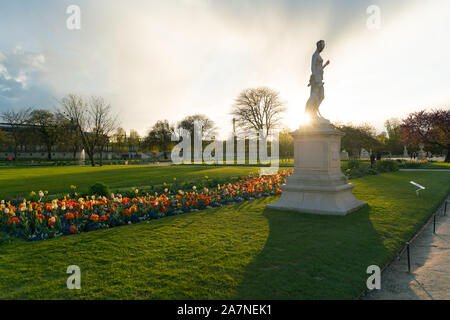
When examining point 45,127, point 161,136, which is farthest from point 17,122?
point 161,136

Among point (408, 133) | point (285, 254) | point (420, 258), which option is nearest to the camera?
point (285, 254)

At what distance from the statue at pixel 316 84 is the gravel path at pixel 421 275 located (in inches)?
186

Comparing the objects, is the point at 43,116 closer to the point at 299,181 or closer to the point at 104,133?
the point at 104,133

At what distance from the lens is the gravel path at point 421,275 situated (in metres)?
3.55

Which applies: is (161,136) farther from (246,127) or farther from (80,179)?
(80,179)

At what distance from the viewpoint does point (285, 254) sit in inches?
181

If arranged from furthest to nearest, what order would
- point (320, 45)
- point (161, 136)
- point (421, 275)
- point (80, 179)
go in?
1. point (161, 136)
2. point (80, 179)
3. point (320, 45)
4. point (421, 275)

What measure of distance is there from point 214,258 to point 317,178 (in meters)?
4.84

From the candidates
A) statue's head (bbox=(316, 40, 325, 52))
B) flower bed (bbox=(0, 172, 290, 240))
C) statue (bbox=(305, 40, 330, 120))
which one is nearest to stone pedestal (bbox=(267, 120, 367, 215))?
statue (bbox=(305, 40, 330, 120))

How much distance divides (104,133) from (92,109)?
477 centimetres

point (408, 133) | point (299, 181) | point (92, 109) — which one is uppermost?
point (92, 109)

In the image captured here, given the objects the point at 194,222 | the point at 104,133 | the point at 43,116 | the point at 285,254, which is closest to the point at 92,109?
the point at 104,133

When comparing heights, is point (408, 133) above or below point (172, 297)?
above

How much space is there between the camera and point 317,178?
806cm
